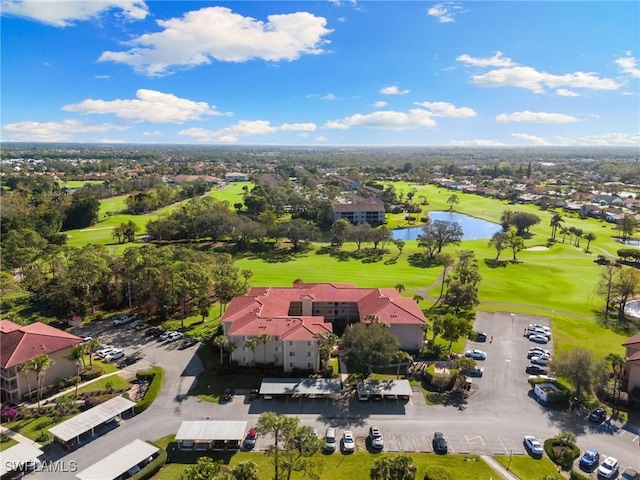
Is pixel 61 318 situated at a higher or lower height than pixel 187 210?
lower

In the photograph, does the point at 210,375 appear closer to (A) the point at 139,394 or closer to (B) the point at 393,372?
(A) the point at 139,394

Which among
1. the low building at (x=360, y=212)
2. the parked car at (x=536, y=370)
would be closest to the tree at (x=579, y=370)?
the parked car at (x=536, y=370)

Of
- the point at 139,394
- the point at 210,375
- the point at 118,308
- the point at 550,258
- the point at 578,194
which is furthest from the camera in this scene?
the point at 578,194

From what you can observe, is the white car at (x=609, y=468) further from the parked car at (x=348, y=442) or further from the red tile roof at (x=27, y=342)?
the red tile roof at (x=27, y=342)

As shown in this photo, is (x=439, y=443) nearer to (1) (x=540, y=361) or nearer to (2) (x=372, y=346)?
(2) (x=372, y=346)

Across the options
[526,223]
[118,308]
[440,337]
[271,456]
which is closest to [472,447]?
[271,456]

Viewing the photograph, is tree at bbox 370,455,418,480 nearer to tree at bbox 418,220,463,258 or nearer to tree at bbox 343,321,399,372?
tree at bbox 343,321,399,372

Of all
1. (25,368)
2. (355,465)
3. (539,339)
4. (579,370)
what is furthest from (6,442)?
(539,339)
